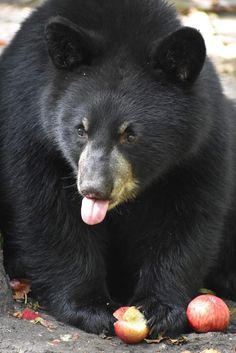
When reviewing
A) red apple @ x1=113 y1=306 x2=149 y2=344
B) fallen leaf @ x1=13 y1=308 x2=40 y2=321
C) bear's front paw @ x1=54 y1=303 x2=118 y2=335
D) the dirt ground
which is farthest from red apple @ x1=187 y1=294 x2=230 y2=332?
fallen leaf @ x1=13 y1=308 x2=40 y2=321

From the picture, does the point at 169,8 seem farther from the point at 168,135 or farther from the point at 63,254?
the point at 63,254

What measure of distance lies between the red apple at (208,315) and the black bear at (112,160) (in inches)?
5.6

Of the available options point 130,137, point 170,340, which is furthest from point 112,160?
point 170,340

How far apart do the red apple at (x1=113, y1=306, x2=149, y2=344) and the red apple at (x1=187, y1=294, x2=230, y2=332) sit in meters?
0.38

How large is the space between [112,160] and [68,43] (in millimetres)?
907

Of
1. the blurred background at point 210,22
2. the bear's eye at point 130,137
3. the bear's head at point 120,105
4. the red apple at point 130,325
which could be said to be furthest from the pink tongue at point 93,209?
the blurred background at point 210,22

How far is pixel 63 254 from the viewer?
23.5 feet

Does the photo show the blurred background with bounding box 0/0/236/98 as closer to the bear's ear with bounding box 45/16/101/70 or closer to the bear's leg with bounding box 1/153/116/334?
the bear's leg with bounding box 1/153/116/334

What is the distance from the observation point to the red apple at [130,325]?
6590 millimetres

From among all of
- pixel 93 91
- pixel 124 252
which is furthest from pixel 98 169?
pixel 124 252

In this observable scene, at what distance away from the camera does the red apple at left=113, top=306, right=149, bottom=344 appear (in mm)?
6590

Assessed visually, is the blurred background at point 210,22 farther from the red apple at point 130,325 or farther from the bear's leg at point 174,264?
the red apple at point 130,325

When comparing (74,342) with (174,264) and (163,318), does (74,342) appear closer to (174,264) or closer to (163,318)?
(163,318)

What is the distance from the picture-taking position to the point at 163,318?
694cm
